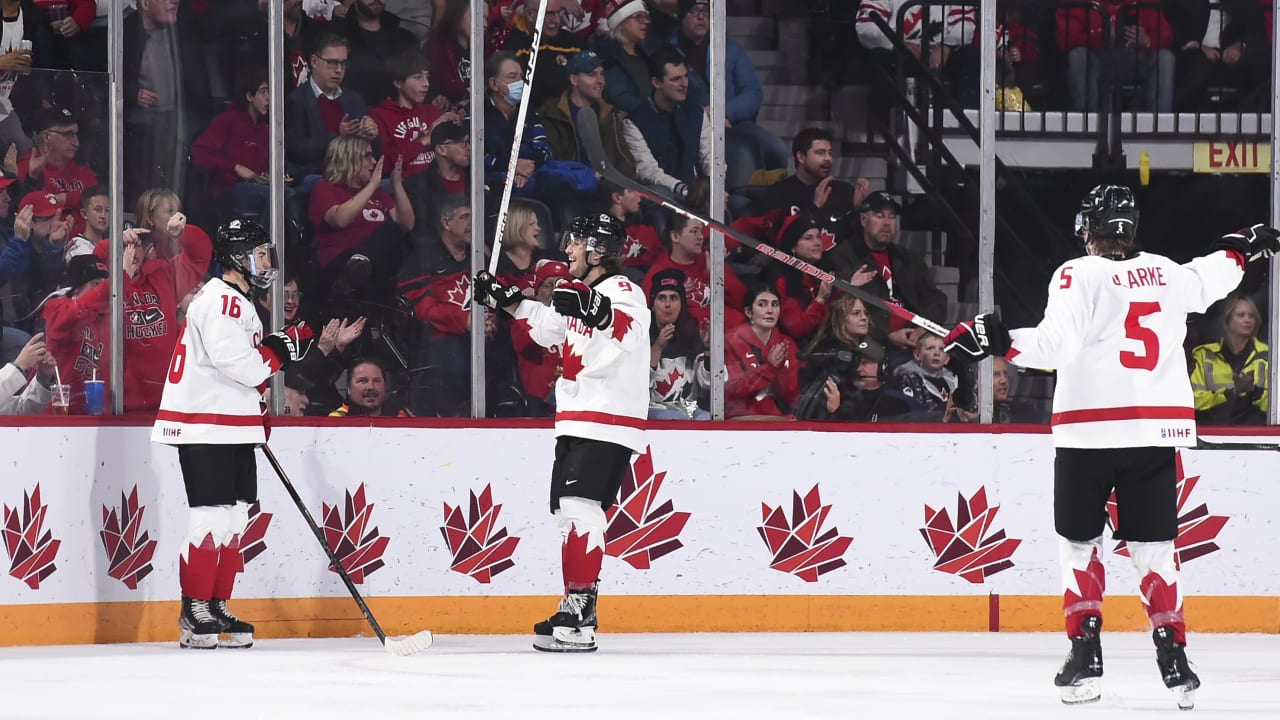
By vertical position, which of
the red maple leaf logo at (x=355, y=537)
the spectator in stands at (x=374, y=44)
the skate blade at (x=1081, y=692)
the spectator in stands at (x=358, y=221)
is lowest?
the skate blade at (x=1081, y=692)

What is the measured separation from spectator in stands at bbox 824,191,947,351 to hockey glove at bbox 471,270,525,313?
5.79 ft

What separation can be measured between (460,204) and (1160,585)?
3058 millimetres

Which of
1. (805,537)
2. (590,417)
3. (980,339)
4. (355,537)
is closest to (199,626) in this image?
(355,537)

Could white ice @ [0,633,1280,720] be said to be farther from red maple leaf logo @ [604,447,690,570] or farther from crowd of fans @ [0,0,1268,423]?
crowd of fans @ [0,0,1268,423]

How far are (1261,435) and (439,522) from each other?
9.59 feet

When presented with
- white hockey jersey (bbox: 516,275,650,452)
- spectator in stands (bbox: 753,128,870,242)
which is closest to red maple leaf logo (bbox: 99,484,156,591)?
white hockey jersey (bbox: 516,275,650,452)

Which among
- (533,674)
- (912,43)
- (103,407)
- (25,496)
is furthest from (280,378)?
(912,43)

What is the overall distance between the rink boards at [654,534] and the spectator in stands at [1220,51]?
5.03ft

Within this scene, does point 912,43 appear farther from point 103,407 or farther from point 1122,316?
point 103,407

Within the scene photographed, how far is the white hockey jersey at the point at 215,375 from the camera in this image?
5164mm

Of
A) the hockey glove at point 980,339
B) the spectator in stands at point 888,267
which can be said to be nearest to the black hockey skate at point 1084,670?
the hockey glove at point 980,339

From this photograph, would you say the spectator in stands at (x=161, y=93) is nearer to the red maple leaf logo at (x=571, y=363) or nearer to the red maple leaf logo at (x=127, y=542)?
the red maple leaf logo at (x=127, y=542)

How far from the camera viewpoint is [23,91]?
5566 mm

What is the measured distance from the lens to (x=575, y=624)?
5.07 m
